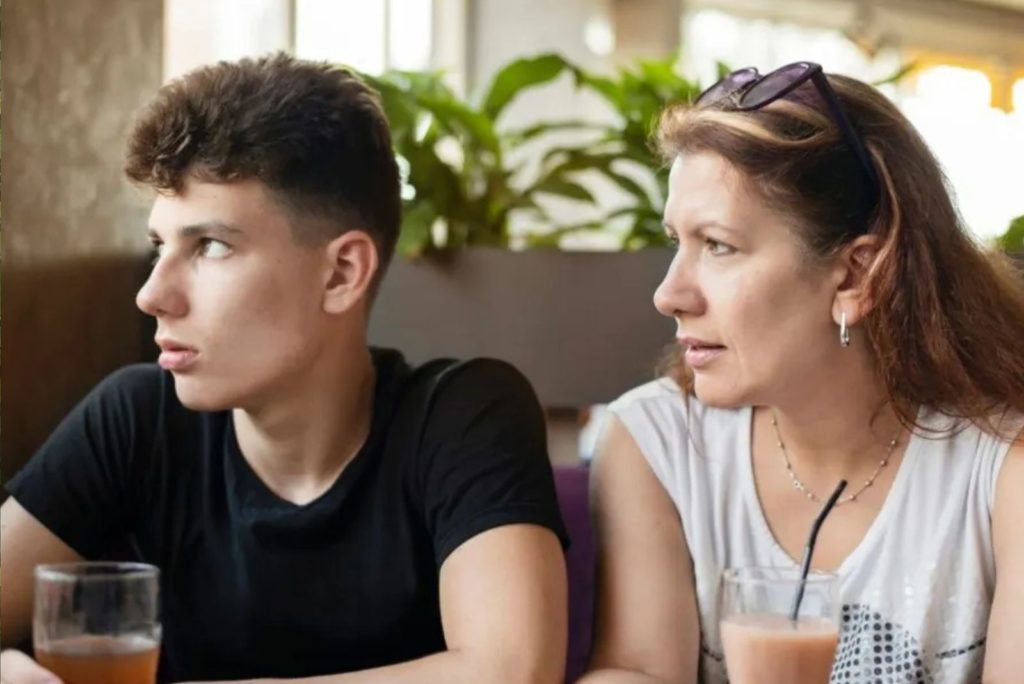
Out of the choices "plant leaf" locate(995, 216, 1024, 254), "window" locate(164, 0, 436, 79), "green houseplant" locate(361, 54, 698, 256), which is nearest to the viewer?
"plant leaf" locate(995, 216, 1024, 254)

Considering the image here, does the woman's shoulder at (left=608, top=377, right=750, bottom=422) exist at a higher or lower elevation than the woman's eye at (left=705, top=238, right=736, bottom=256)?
lower

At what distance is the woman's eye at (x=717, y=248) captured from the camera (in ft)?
5.41

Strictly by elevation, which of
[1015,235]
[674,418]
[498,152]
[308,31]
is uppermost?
[308,31]

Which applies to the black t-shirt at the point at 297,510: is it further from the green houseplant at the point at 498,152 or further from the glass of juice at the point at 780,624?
the green houseplant at the point at 498,152

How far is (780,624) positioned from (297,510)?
660 millimetres

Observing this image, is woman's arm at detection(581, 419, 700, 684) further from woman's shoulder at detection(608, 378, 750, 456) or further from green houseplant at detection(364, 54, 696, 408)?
green houseplant at detection(364, 54, 696, 408)

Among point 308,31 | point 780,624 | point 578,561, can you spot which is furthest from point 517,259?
point 308,31

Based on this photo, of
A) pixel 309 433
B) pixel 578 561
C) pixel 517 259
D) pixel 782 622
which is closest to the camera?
pixel 782 622

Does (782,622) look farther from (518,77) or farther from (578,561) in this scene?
(518,77)

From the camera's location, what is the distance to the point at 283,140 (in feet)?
5.63

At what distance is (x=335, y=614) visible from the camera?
5.63 feet

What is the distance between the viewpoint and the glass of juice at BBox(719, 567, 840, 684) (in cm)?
127

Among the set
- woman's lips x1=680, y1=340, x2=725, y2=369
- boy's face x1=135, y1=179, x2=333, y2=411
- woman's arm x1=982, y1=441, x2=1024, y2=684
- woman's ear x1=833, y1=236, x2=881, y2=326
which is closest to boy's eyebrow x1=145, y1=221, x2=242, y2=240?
boy's face x1=135, y1=179, x2=333, y2=411

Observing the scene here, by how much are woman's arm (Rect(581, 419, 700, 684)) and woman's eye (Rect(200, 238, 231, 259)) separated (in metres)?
0.53
